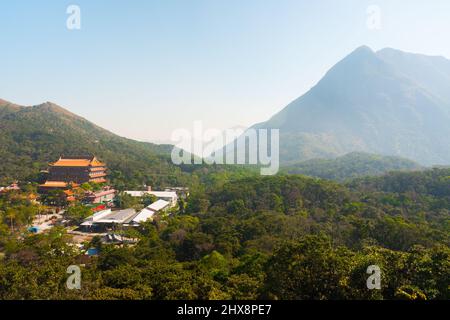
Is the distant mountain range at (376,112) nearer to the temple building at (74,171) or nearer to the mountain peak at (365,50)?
the mountain peak at (365,50)

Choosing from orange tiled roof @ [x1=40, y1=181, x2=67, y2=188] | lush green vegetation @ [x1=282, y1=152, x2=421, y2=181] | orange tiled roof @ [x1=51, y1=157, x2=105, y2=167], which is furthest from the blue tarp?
lush green vegetation @ [x1=282, y1=152, x2=421, y2=181]

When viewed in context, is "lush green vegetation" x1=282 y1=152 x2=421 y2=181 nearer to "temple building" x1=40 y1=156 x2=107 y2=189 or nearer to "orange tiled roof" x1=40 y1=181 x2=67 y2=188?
"temple building" x1=40 y1=156 x2=107 y2=189

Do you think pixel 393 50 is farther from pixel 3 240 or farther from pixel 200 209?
pixel 3 240

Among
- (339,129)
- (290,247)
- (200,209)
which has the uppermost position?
(339,129)

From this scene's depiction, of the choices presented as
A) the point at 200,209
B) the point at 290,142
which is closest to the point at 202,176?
the point at 200,209

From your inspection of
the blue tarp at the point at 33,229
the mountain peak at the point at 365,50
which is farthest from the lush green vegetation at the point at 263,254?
the mountain peak at the point at 365,50
